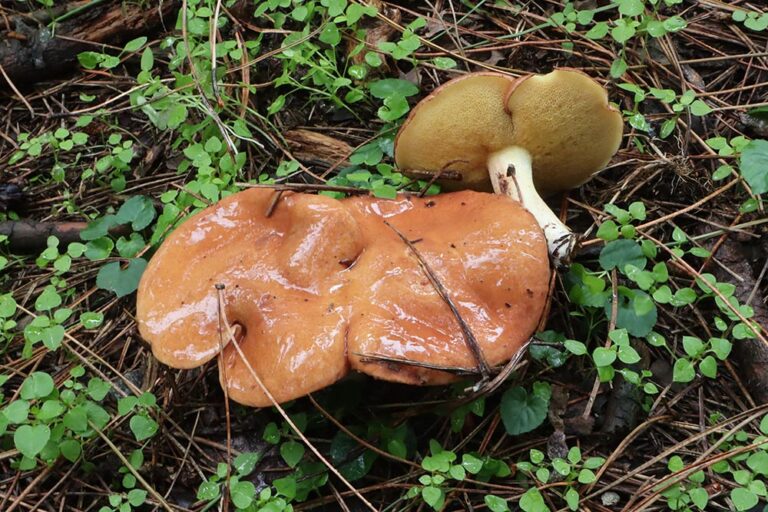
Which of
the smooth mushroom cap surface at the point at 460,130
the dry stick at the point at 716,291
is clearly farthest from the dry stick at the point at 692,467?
the smooth mushroom cap surface at the point at 460,130

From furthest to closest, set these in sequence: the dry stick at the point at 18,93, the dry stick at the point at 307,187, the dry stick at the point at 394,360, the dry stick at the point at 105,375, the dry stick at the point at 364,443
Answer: the dry stick at the point at 18,93 < the dry stick at the point at 105,375 < the dry stick at the point at 307,187 < the dry stick at the point at 364,443 < the dry stick at the point at 394,360

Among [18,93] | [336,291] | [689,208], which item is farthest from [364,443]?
[18,93]

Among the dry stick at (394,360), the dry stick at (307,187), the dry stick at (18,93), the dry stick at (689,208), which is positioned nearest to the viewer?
the dry stick at (394,360)

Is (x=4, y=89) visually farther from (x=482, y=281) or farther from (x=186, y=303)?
(x=482, y=281)

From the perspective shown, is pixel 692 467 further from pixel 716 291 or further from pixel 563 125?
pixel 563 125

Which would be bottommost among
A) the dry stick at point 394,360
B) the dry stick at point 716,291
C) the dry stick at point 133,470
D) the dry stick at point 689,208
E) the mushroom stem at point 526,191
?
the dry stick at point 133,470

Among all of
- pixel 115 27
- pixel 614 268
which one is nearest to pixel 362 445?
pixel 614 268

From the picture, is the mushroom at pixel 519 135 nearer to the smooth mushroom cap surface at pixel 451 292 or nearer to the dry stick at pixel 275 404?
the smooth mushroom cap surface at pixel 451 292
